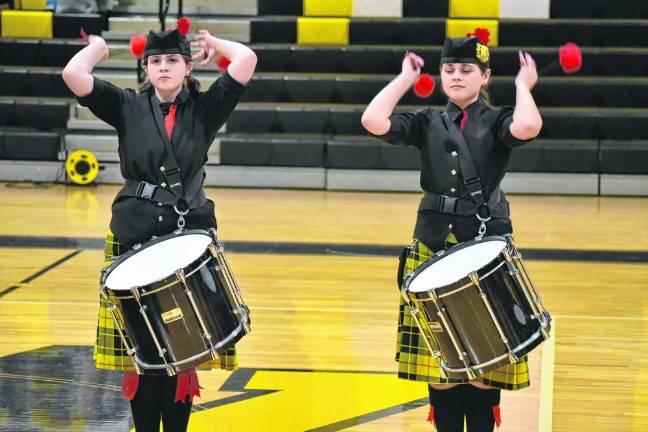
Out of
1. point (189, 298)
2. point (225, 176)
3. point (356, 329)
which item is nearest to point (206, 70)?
point (225, 176)

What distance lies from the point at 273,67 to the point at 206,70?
701 millimetres

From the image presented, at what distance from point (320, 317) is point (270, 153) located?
521cm

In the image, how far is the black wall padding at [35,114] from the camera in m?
11.9

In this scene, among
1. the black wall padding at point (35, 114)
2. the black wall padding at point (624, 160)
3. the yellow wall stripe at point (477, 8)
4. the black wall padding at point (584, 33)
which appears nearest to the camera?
the black wall padding at point (624, 160)

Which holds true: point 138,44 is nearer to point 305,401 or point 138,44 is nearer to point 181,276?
point 181,276

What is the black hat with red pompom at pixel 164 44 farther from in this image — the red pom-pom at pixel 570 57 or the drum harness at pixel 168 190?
the red pom-pom at pixel 570 57

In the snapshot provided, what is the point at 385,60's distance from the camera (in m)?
12.2

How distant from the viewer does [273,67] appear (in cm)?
1224

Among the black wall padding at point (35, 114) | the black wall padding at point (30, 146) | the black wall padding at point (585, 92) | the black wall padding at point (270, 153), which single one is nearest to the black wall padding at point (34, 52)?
the black wall padding at point (35, 114)

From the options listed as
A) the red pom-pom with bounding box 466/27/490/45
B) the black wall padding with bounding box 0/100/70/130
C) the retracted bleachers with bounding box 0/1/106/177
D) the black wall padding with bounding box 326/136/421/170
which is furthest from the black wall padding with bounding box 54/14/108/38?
the red pom-pom with bounding box 466/27/490/45

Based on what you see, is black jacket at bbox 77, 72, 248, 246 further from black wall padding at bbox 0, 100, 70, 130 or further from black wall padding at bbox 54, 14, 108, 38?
black wall padding at bbox 54, 14, 108, 38

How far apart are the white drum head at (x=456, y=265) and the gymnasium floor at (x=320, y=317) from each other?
Result: 1.15 m

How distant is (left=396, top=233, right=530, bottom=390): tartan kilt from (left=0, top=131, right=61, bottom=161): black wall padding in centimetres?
827

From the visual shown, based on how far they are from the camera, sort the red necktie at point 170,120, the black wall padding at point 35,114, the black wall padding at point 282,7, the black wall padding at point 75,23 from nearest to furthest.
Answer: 1. the red necktie at point 170,120
2. the black wall padding at point 35,114
3. the black wall padding at point 75,23
4. the black wall padding at point 282,7
